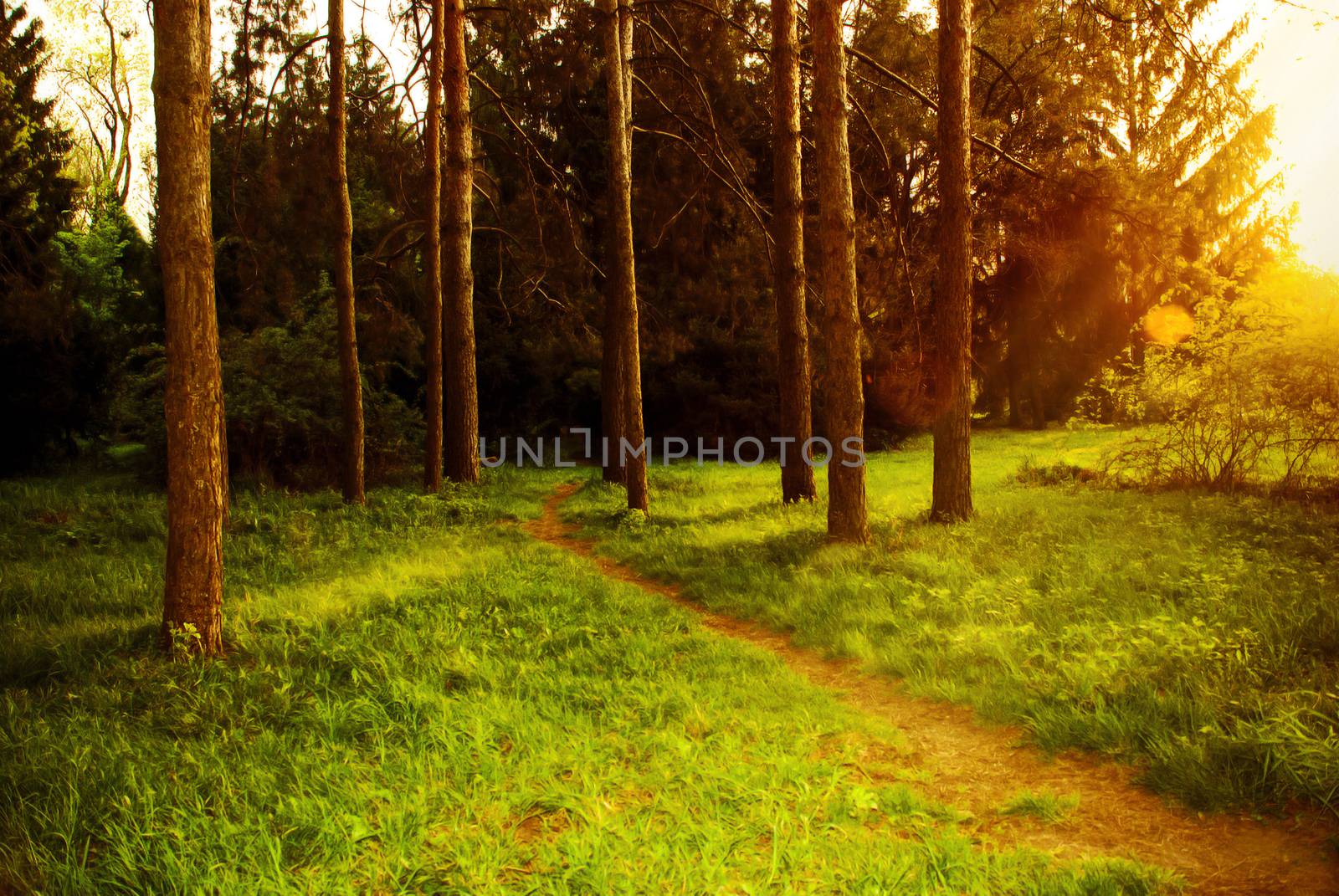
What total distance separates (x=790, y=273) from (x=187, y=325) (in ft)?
27.0

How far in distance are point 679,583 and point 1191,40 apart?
8.36 m

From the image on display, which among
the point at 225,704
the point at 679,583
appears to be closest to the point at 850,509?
the point at 679,583

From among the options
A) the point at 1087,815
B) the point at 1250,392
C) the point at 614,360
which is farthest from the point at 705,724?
the point at 614,360

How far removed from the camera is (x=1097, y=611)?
5211mm

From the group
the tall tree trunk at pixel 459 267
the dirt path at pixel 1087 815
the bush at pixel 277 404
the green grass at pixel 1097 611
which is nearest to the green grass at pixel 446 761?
the dirt path at pixel 1087 815

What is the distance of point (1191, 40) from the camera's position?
26.9 ft

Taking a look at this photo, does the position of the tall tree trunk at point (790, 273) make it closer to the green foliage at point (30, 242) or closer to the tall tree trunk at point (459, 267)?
the tall tree trunk at point (459, 267)

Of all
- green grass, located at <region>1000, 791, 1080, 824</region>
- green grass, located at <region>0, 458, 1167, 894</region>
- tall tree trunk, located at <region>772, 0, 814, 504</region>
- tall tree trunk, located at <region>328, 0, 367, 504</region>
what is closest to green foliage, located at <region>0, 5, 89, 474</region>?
tall tree trunk, located at <region>328, 0, 367, 504</region>

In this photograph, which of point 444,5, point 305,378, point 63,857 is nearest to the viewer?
point 63,857

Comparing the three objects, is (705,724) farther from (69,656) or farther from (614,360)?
(614,360)

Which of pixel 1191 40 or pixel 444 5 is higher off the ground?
pixel 444 5

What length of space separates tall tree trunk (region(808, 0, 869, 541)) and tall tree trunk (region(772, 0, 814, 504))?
1816mm

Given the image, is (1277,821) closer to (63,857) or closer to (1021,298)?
(63,857)

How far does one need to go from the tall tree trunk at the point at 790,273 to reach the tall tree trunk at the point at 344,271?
6.66 m
